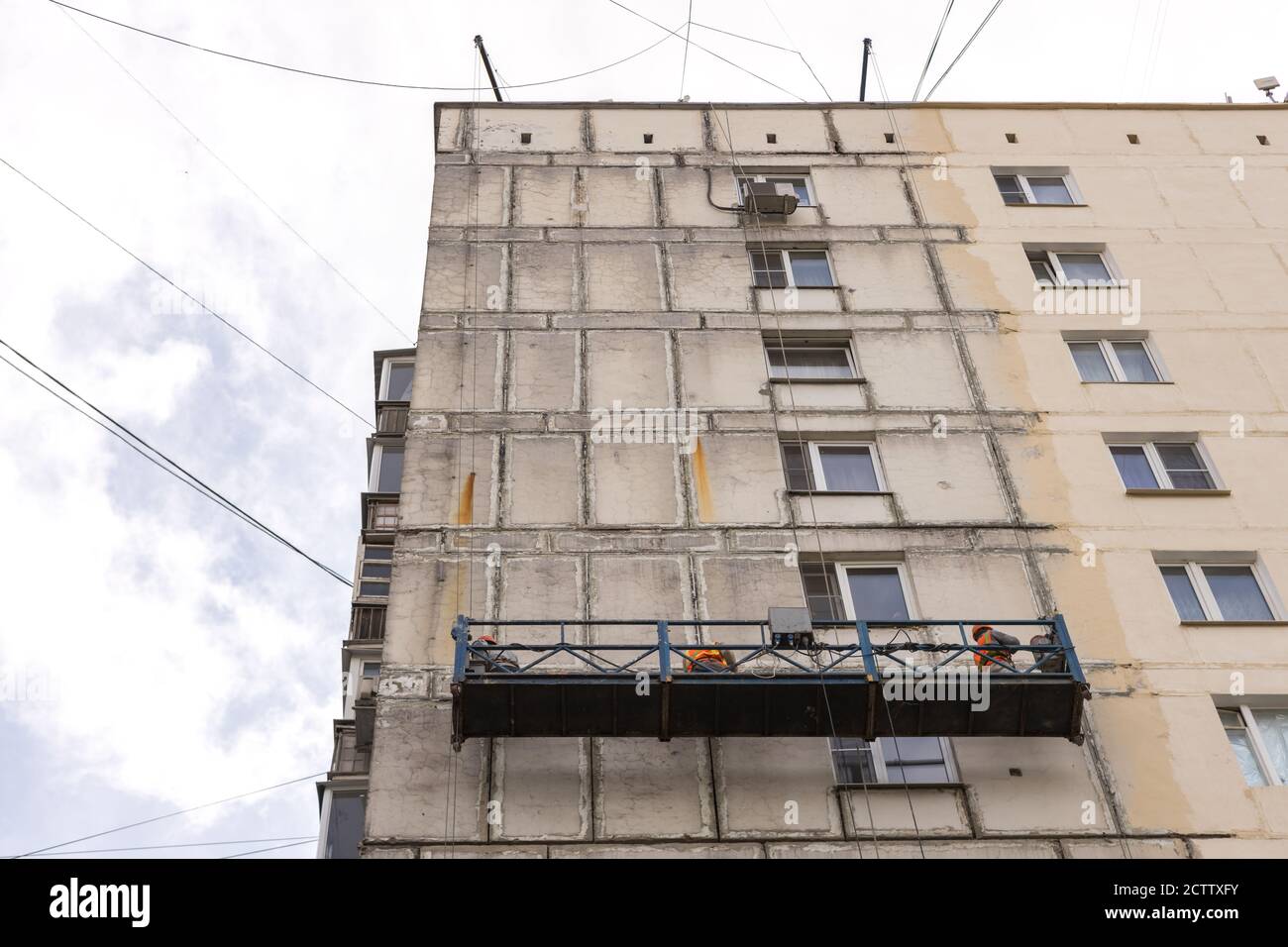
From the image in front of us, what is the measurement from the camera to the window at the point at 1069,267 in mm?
23875

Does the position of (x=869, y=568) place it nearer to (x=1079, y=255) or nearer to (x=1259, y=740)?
(x=1259, y=740)

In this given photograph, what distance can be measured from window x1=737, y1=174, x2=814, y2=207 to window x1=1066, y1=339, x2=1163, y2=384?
6.07 metres

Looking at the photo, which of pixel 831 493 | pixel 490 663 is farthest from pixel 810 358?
Result: pixel 490 663

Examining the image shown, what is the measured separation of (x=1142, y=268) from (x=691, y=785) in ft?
45.6

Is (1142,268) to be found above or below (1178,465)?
above

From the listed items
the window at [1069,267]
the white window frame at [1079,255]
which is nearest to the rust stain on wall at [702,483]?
the white window frame at [1079,255]

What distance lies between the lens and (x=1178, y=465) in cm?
2058

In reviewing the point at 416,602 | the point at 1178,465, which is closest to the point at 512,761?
the point at 416,602

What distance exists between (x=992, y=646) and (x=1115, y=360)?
8234 millimetres

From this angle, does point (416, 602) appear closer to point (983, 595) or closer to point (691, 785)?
point (691, 785)

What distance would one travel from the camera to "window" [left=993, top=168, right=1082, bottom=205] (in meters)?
25.6

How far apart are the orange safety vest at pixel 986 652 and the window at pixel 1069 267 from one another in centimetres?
919

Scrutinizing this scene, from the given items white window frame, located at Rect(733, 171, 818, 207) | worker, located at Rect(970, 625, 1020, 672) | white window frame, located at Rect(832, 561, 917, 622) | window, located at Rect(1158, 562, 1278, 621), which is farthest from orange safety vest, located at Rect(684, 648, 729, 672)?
white window frame, located at Rect(733, 171, 818, 207)

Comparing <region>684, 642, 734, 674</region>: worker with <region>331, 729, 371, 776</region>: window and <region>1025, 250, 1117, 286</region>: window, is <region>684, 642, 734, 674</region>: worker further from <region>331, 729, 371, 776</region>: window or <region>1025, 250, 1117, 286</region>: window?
<region>1025, 250, 1117, 286</region>: window
